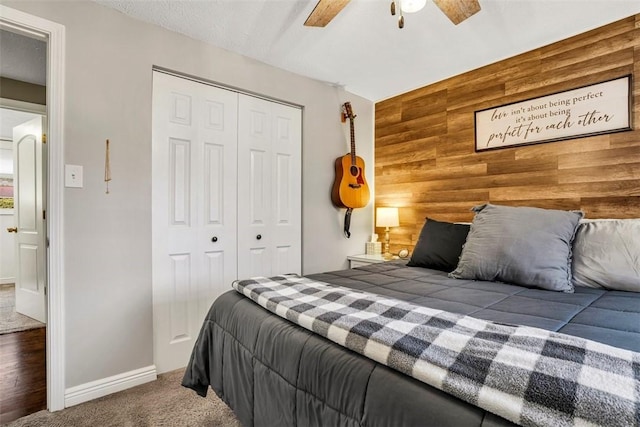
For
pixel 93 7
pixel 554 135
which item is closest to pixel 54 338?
pixel 93 7

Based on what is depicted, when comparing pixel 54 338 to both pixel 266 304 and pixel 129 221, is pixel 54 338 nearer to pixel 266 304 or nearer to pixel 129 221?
pixel 129 221

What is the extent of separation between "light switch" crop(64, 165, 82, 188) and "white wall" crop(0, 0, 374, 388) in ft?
0.10

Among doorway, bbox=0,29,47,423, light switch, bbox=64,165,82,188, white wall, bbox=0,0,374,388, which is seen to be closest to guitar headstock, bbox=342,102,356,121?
white wall, bbox=0,0,374,388

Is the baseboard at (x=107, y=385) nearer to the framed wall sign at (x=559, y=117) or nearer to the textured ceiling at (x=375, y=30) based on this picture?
the textured ceiling at (x=375, y=30)

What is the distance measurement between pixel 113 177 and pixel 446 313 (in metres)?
1.98

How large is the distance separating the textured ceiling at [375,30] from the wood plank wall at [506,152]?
0.15m

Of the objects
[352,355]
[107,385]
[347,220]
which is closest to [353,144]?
[347,220]

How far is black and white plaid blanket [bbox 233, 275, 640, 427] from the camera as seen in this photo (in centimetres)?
55

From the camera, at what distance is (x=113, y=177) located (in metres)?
1.97

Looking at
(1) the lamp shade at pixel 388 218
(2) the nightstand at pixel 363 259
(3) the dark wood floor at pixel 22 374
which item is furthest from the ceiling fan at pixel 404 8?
(3) the dark wood floor at pixel 22 374

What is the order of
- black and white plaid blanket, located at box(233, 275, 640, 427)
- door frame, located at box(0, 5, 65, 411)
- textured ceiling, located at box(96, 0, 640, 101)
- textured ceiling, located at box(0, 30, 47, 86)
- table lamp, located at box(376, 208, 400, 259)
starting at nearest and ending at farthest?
black and white plaid blanket, located at box(233, 275, 640, 427) < door frame, located at box(0, 5, 65, 411) < textured ceiling, located at box(96, 0, 640, 101) < textured ceiling, located at box(0, 30, 47, 86) < table lamp, located at box(376, 208, 400, 259)

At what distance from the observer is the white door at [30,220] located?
321 centimetres

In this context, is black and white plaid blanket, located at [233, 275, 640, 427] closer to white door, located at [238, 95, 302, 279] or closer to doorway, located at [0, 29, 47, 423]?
white door, located at [238, 95, 302, 279]

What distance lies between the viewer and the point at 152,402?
1.82 metres
